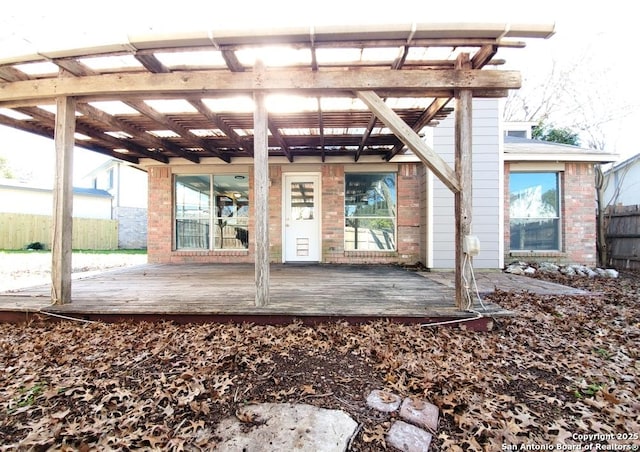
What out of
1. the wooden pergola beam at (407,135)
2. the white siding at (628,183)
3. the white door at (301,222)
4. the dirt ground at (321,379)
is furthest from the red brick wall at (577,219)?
the wooden pergola beam at (407,135)

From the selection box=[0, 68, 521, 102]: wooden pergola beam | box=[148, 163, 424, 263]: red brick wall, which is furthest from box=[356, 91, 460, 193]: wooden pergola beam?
box=[148, 163, 424, 263]: red brick wall

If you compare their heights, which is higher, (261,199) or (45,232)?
(261,199)

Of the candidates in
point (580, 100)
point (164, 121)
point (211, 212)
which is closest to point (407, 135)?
point (164, 121)

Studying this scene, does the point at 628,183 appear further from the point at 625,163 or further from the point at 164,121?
the point at 164,121

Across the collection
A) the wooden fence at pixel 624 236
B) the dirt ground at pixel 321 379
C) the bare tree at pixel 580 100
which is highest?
the bare tree at pixel 580 100

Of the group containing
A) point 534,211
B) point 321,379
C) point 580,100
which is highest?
point 580,100

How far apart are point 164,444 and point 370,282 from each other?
3439 millimetres

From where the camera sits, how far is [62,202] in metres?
3.08

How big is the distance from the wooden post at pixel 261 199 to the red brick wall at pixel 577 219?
5944mm

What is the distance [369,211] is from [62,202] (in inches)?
216

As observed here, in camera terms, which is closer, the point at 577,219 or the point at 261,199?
the point at 261,199

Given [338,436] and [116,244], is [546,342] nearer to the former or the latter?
[338,436]

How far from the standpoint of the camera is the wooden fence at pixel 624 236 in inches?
265

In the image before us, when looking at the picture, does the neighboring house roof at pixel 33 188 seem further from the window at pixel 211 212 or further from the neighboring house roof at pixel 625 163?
the neighboring house roof at pixel 625 163
